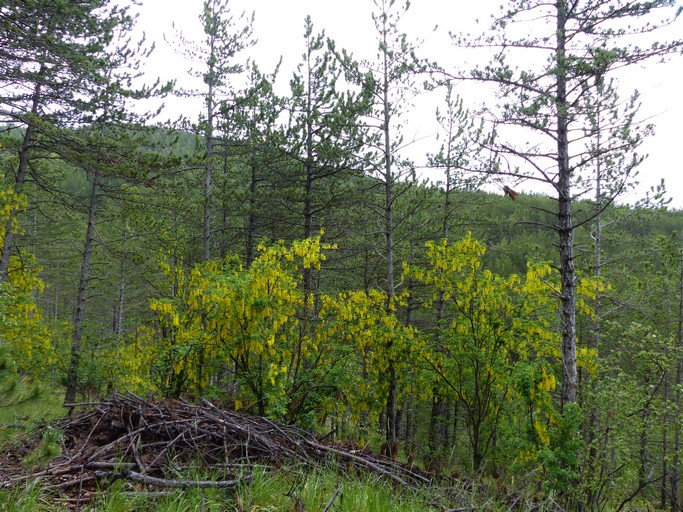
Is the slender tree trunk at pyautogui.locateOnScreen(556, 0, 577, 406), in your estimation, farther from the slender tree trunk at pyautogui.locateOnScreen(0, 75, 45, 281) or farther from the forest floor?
the slender tree trunk at pyautogui.locateOnScreen(0, 75, 45, 281)

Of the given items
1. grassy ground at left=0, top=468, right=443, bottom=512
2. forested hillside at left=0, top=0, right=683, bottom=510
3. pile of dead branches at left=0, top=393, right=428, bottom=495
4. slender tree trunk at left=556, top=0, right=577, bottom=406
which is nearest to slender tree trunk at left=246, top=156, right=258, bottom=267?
forested hillside at left=0, top=0, right=683, bottom=510

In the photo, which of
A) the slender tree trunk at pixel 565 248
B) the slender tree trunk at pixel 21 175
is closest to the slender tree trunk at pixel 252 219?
the slender tree trunk at pixel 21 175

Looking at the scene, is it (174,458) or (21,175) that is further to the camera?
(21,175)

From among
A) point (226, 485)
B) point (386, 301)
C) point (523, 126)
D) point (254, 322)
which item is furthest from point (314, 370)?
point (523, 126)

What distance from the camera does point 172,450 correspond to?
3.45 m

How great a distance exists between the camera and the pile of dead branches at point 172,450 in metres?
2.89

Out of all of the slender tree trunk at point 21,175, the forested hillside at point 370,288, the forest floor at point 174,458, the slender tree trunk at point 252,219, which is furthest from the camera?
the slender tree trunk at point 252,219

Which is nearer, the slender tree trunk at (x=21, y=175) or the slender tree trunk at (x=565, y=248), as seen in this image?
the slender tree trunk at (x=565, y=248)

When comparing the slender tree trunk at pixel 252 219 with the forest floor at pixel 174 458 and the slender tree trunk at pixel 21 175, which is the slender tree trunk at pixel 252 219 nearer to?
the slender tree trunk at pixel 21 175

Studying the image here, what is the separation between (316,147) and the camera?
1106 cm

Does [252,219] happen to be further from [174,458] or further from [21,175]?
[174,458]

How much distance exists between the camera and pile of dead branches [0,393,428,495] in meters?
2.89

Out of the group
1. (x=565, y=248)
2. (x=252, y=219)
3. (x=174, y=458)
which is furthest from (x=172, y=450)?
(x=252, y=219)

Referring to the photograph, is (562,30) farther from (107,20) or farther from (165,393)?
(165,393)
